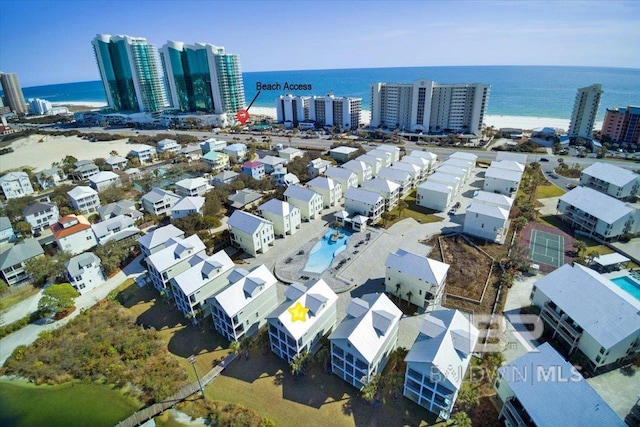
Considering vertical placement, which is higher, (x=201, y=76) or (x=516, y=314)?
(x=201, y=76)

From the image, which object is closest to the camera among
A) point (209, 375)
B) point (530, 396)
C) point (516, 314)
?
point (530, 396)

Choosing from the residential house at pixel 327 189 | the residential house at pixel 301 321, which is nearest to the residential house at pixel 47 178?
the residential house at pixel 327 189

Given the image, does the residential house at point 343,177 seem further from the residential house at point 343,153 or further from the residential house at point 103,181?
the residential house at point 103,181

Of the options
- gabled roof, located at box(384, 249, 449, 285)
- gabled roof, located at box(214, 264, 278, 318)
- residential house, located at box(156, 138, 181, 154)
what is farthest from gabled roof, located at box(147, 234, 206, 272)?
residential house, located at box(156, 138, 181, 154)

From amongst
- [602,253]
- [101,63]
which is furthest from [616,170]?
[101,63]

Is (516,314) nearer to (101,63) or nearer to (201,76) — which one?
(201,76)

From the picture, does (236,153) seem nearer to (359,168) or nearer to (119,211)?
(359,168)

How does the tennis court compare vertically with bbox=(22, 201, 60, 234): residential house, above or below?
below

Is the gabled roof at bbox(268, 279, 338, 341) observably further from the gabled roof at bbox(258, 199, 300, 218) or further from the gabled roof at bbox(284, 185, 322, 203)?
the gabled roof at bbox(284, 185, 322, 203)
